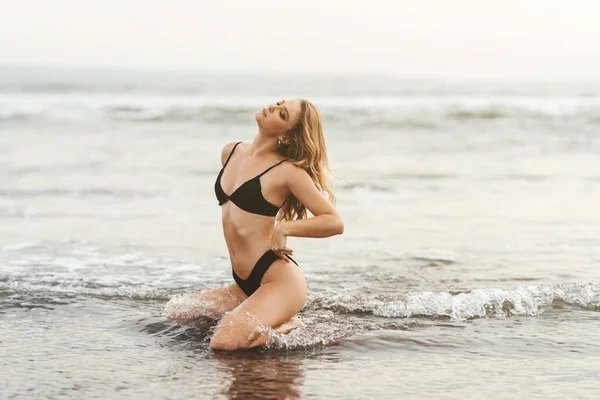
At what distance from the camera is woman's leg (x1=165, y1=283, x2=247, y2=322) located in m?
6.16

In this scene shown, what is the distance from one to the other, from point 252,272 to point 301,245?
12.1ft

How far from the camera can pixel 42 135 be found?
21.4 m

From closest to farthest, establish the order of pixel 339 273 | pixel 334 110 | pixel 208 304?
pixel 208 304 < pixel 339 273 < pixel 334 110

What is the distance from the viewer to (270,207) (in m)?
5.73

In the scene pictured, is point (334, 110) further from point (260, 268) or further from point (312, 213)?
point (312, 213)

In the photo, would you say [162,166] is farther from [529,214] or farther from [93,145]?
[529,214]

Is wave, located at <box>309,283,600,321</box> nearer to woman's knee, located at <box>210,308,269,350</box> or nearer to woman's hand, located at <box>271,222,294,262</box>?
woman's knee, located at <box>210,308,269,350</box>

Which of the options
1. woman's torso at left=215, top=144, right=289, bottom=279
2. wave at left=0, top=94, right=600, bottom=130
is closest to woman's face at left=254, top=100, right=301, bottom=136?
woman's torso at left=215, top=144, right=289, bottom=279

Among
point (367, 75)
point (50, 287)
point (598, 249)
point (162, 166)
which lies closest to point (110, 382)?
point (50, 287)

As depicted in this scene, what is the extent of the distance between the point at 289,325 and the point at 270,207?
789 mm

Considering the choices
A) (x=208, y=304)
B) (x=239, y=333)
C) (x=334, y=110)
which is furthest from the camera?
(x=334, y=110)

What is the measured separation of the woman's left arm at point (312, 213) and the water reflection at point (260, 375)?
2.48ft

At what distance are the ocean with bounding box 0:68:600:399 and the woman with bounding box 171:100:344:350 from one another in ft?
0.55

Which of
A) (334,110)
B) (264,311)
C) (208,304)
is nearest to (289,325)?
(264,311)
